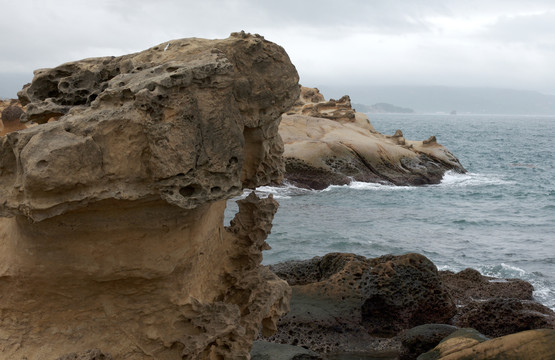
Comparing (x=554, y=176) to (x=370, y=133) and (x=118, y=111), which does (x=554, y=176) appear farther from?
(x=118, y=111)

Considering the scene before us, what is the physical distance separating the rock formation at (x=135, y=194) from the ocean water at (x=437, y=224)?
6899mm

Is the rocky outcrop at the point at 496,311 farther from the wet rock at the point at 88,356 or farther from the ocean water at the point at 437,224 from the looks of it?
the wet rock at the point at 88,356

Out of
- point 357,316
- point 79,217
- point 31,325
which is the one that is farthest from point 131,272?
point 357,316

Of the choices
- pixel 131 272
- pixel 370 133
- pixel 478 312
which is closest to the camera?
pixel 131 272

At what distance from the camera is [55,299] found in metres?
4.11

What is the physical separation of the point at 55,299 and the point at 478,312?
5.31 metres

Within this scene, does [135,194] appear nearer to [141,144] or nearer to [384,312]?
[141,144]

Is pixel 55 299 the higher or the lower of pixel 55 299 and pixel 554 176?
the higher

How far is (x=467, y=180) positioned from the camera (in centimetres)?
2516

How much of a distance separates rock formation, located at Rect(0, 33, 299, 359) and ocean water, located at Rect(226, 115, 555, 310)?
6.90m

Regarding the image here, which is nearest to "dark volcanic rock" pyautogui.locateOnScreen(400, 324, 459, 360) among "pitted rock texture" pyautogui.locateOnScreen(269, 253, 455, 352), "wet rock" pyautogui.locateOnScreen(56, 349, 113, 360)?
"pitted rock texture" pyautogui.locateOnScreen(269, 253, 455, 352)

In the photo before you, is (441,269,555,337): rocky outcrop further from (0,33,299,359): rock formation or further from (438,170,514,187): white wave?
(438,170,514,187): white wave

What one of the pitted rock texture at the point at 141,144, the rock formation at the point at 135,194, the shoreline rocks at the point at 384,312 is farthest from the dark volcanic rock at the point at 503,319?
the pitted rock texture at the point at 141,144

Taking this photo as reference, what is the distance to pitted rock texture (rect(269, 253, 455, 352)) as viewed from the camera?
24.1 feet
